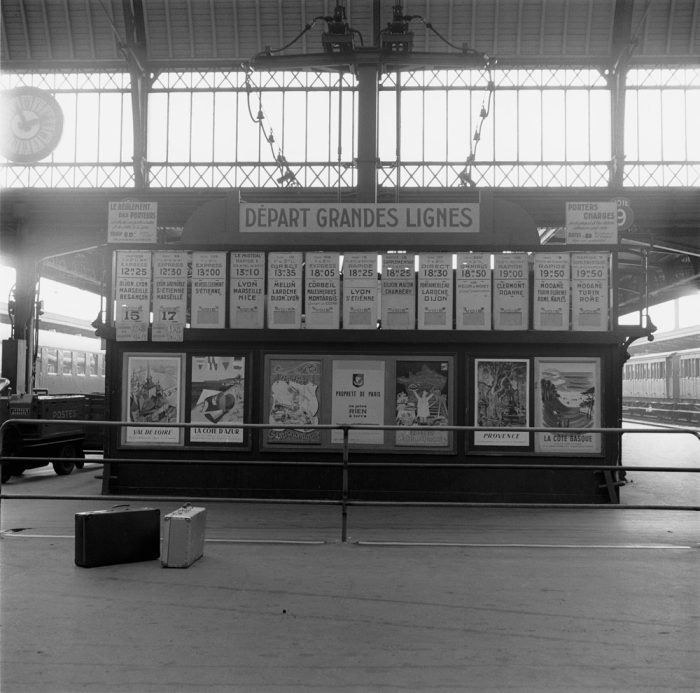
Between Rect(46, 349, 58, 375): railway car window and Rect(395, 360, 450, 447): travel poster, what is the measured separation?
19544 mm

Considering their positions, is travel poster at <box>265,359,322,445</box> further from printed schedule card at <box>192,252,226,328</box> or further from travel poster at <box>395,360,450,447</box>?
travel poster at <box>395,360,450,447</box>

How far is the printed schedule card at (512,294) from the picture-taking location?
951 cm

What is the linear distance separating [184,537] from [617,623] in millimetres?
3235

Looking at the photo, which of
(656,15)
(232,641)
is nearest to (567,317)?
(232,641)

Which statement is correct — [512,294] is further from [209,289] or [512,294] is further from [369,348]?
[209,289]

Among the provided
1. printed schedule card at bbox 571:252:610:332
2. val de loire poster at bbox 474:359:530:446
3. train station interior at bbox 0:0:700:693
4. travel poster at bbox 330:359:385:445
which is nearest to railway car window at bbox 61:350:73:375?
train station interior at bbox 0:0:700:693

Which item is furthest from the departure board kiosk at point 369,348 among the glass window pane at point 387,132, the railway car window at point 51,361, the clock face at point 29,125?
the railway car window at point 51,361

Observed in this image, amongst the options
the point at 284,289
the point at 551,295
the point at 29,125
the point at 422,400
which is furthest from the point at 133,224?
the point at 29,125

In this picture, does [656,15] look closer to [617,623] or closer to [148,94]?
[148,94]

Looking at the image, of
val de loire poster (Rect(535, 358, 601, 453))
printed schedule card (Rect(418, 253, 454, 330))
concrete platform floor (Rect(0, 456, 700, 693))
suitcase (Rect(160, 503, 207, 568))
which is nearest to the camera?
concrete platform floor (Rect(0, 456, 700, 693))

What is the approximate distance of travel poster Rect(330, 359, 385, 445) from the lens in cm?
957

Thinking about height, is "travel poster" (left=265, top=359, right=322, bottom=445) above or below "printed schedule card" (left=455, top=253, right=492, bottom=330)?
below

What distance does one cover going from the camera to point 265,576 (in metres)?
5.55

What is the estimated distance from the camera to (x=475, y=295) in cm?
955
